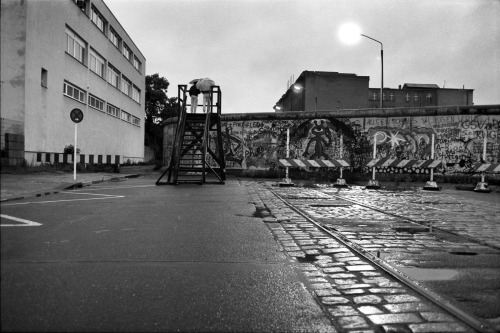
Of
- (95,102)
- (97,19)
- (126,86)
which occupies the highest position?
(97,19)

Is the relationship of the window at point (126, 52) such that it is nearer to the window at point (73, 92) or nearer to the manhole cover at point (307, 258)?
the window at point (73, 92)

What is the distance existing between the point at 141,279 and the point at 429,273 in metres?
2.80

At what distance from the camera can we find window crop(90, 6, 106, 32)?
3147 cm

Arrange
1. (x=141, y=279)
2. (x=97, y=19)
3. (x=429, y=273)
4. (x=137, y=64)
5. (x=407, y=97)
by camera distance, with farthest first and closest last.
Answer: (x=407, y=97) → (x=137, y=64) → (x=97, y=19) → (x=429, y=273) → (x=141, y=279)

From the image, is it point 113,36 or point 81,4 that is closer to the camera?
point 81,4

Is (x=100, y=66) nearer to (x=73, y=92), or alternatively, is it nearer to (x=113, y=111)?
(x=113, y=111)

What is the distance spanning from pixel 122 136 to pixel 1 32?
39.2 metres

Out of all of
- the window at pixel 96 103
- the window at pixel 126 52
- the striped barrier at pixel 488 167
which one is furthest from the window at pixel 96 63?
the striped barrier at pixel 488 167

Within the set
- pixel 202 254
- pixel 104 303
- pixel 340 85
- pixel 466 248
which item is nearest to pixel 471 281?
pixel 466 248

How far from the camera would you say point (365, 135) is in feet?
77.9

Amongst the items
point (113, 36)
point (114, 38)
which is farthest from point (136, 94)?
point (113, 36)

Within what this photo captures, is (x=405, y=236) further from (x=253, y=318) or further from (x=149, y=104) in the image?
(x=149, y=104)

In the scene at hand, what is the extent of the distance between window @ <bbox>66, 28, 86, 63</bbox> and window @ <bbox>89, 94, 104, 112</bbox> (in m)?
3.12

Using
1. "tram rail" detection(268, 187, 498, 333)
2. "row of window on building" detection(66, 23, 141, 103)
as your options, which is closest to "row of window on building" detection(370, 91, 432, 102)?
"row of window on building" detection(66, 23, 141, 103)
